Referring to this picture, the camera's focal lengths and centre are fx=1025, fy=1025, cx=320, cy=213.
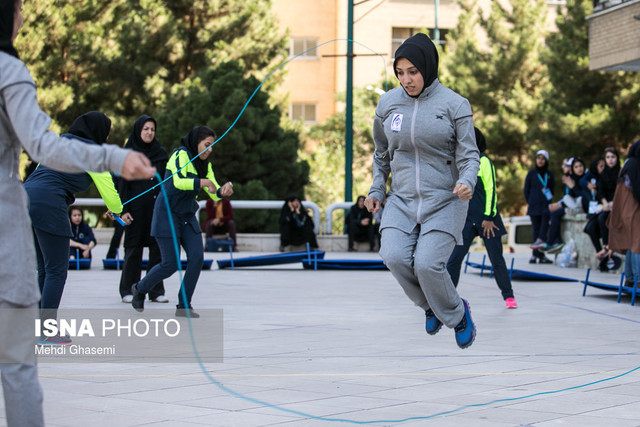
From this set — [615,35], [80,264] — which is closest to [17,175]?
[80,264]

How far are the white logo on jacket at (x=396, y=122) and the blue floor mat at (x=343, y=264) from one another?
1010 centimetres

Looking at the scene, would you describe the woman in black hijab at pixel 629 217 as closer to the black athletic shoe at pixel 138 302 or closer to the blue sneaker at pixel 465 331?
the blue sneaker at pixel 465 331

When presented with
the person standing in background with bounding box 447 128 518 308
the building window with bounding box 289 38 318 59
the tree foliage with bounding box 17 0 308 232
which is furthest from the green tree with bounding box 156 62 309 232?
the building window with bounding box 289 38 318 59

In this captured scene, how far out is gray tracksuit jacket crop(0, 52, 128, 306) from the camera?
12.7 ft

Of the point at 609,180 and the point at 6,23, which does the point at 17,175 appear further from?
the point at 609,180

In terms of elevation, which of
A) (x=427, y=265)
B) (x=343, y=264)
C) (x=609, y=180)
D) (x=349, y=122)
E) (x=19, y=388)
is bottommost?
(x=343, y=264)

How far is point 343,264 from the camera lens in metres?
16.9

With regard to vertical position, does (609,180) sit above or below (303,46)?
below

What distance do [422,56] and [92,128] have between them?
2821 millimetres

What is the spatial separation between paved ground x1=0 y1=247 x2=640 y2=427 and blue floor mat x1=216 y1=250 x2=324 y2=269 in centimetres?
512

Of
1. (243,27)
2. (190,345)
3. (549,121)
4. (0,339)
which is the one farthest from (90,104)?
(0,339)

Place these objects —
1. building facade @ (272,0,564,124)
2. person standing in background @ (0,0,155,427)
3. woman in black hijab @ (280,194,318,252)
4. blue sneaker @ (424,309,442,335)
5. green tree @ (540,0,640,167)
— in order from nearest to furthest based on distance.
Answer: person standing in background @ (0,0,155,427) → blue sneaker @ (424,309,442,335) → woman in black hijab @ (280,194,318,252) → green tree @ (540,0,640,167) → building facade @ (272,0,564,124)

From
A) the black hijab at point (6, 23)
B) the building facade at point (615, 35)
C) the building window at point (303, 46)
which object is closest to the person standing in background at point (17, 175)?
the black hijab at point (6, 23)

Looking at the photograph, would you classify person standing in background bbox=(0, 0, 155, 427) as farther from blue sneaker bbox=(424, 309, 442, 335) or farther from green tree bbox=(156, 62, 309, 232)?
green tree bbox=(156, 62, 309, 232)
